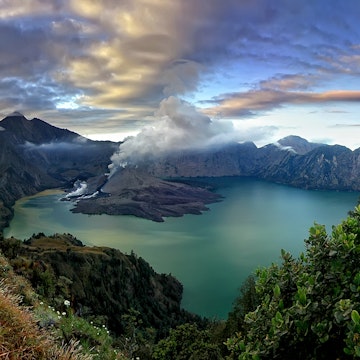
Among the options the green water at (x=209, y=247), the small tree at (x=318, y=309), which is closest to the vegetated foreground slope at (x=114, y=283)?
the green water at (x=209, y=247)

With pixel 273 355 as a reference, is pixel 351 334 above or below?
above

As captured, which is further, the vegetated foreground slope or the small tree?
the vegetated foreground slope

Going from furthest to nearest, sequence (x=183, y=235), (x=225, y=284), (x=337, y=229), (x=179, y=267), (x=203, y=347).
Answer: (x=183, y=235) < (x=179, y=267) < (x=225, y=284) < (x=203, y=347) < (x=337, y=229)

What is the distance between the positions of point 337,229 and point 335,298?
1.23 metres

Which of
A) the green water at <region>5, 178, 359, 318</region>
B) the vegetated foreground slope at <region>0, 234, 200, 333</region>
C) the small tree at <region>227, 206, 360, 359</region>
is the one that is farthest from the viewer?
the green water at <region>5, 178, 359, 318</region>

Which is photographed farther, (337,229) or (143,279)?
(143,279)

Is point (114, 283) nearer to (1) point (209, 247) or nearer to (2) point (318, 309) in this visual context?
(1) point (209, 247)

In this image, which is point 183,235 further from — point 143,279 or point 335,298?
point 335,298

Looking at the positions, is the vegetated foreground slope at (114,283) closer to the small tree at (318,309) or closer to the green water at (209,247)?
the green water at (209,247)

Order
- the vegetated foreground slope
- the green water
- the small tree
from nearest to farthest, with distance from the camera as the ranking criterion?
1. the small tree
2. the vegetated foreground slope
3. the green water

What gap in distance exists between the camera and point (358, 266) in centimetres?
584

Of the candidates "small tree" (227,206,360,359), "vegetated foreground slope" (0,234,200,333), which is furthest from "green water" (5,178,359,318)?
"small tree" (227,206,360,359)

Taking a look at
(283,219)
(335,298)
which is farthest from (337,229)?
(283,219)

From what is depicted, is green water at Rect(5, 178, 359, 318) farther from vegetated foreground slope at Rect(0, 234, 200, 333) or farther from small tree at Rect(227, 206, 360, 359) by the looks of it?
small tree at Rect(227, 206, 360, 359)
